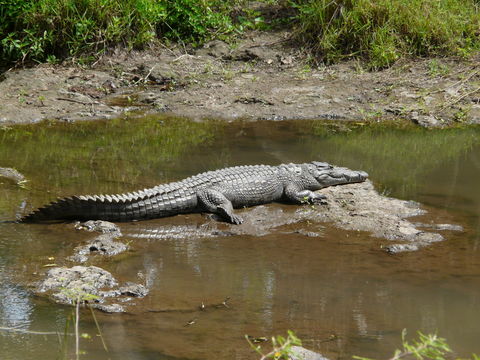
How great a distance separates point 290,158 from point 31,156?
313cm

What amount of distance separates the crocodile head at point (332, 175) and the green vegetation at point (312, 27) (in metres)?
4.38

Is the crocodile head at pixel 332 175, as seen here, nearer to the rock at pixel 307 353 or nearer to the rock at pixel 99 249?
the rock at pixel 99 249

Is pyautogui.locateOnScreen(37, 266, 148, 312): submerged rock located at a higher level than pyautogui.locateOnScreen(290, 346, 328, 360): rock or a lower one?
lower

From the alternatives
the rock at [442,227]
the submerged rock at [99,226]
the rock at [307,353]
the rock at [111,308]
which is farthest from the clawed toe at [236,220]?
the rock at [307,353]

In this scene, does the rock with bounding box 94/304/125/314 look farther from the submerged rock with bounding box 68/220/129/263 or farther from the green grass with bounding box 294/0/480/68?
the green grass with bounding box 294/0/480/68

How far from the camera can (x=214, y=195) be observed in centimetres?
676

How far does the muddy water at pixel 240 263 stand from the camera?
172 inches

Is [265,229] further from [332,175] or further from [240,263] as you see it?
[332,175]

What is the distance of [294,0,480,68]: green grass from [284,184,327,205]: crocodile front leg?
493 cm

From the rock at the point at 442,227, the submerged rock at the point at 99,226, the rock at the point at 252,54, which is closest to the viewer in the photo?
the submerged rock at the point at 99,226

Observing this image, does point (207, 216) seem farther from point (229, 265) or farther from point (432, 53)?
point (432, 53)

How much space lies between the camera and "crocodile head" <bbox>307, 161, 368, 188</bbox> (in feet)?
24.9

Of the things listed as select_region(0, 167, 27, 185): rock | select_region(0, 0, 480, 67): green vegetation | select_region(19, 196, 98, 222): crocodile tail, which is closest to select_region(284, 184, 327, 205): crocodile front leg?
select_region(19, 196, 98, 222): crocodile tail

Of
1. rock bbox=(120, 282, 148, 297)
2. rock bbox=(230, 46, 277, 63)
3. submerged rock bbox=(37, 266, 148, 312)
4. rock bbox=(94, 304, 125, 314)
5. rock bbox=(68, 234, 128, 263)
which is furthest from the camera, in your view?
rock bbox=(230, 46, 277, 63)
